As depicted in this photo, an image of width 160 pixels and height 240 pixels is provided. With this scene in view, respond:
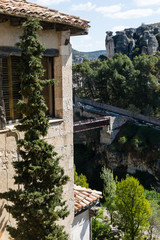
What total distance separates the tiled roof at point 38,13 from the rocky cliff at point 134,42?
5454cm

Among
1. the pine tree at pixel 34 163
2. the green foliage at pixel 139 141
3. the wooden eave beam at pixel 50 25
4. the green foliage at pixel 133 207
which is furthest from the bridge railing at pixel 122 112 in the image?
the pine tree at pixel 34 163

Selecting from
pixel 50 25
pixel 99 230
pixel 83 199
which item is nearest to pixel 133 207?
pixel 99 230

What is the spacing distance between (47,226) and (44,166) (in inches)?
42.4

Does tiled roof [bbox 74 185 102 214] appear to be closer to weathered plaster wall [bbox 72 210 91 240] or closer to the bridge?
weathered plaster wall [bbox 72 210 91 240]

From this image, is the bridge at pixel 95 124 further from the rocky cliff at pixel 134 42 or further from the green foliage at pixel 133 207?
the rocky cliff at pixel 134 42

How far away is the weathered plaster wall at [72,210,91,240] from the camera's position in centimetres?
782

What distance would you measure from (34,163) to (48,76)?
247cm

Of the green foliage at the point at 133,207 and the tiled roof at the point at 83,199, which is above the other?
the tiled roof at the point at 83,199

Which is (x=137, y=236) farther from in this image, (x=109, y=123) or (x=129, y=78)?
(x=129, y=78)

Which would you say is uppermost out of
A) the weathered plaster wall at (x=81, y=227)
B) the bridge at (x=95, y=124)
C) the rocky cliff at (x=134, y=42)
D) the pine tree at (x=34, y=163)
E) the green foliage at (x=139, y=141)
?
the rocky cliff at (x=134, y=42)

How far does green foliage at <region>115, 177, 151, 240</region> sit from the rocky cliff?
148 feet

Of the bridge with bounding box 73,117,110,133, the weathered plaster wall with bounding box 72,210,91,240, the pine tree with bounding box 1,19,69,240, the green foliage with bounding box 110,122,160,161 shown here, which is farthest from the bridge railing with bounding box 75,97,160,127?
the pine tree with bounding box 1,19,69,240

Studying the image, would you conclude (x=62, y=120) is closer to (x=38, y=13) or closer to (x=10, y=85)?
(x=10, y=85)

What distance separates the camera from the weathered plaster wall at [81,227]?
308 inches
